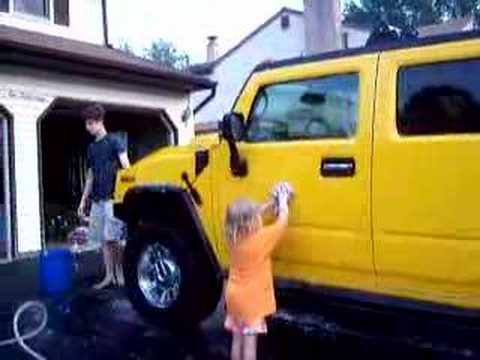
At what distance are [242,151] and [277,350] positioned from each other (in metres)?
1.48

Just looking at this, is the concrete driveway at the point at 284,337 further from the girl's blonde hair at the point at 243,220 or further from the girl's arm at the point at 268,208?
the girl's blonde hair at the point at 243,220

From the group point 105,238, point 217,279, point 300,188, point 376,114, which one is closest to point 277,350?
point 217,279

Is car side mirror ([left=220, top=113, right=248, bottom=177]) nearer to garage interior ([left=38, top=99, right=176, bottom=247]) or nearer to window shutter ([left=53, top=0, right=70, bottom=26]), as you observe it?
garage interior ([left=38, top=99, right=176, bottom=247])

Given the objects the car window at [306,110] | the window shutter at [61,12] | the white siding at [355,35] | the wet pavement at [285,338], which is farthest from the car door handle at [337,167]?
the white siding at [355,35]

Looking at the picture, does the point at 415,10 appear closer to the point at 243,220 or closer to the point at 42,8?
the point at 42,8

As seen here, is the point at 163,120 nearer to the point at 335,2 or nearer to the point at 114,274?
the point at 335,2

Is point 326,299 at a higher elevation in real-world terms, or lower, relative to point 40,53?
lower

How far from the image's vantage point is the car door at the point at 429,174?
5066 mm

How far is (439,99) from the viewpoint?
533cm

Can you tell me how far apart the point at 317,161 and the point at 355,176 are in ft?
1.11

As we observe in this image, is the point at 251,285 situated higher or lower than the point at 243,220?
lower

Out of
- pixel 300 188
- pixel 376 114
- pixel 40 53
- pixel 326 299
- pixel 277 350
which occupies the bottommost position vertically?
pixel 277 350

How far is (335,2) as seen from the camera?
11.8m

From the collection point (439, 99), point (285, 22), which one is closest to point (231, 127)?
point (439, 99)
